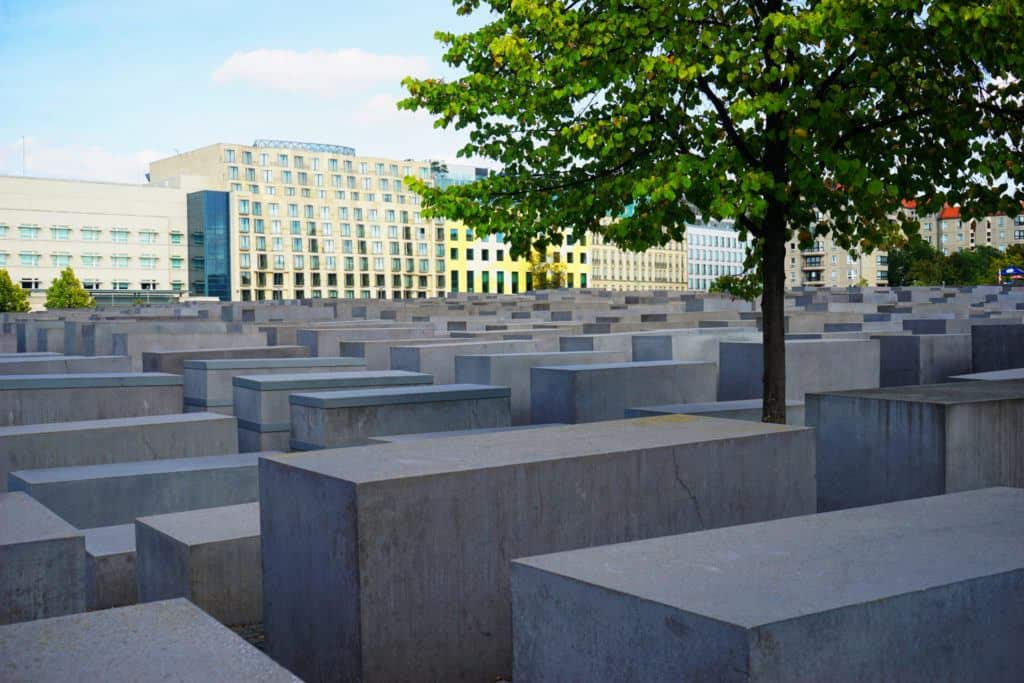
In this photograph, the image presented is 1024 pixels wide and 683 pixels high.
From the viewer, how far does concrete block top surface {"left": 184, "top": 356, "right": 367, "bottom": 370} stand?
586 inches

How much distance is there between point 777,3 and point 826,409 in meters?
2.93

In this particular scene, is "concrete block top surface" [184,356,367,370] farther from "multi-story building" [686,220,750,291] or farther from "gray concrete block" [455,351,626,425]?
"multi-story building" [686,220,750,291]

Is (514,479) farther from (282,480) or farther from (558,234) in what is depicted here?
(558,234)

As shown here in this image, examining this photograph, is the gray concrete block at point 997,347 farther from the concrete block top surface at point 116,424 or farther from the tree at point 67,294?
the tree at point 67,294

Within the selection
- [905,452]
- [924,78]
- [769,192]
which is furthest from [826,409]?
[924,78]

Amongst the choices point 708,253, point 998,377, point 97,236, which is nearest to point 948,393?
point 998,377

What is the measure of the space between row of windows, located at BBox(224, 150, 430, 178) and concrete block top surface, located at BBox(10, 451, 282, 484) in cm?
10756

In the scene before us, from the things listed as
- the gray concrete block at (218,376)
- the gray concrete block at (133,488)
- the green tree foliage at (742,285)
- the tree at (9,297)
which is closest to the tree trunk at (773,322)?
the green tree foliage at (742,285)

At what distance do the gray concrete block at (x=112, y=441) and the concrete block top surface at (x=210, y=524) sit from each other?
3.51 meters

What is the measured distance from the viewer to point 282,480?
568cm

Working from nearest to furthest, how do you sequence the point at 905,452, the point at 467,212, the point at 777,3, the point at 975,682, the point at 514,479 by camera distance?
the point at 975,682 < the point at 514,479 < the point at 905,452 < the point at 777,3 < the point at 467,212

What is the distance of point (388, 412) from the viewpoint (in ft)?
37.5

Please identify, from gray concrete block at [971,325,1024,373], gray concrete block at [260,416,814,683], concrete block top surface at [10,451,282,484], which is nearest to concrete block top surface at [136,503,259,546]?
gray concrete block at [260,416,814,683]

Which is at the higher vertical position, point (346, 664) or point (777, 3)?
point (777, 3)
